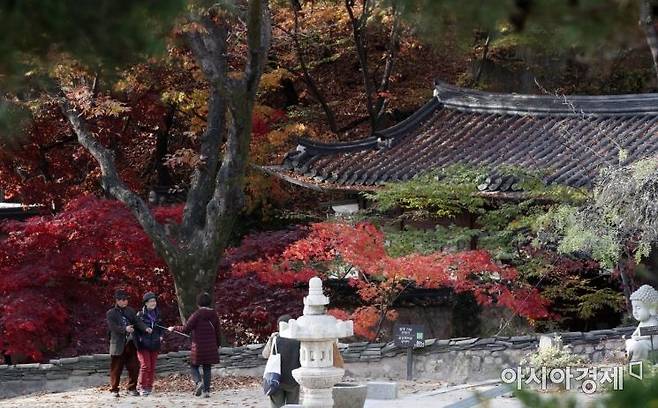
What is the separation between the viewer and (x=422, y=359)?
16.2m

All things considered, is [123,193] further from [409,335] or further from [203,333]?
[409,335]

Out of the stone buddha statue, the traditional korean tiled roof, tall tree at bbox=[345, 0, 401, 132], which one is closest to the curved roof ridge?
the traditional korean tiled roof

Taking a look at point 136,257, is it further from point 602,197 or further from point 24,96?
point 602,197

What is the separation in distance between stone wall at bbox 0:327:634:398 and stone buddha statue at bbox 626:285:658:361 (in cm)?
166

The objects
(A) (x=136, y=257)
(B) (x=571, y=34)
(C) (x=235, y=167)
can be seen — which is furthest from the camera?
(A) (x=136, y=257)

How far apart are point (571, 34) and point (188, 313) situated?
13490 mm

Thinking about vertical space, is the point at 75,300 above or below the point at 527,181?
below

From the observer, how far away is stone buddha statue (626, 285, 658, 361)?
13719 mm

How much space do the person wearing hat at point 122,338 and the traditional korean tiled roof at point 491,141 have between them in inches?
198

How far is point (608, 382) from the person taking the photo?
43.5 ft

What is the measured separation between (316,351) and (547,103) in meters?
10.1

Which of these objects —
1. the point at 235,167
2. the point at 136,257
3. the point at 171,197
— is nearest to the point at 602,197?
the point at 235,167

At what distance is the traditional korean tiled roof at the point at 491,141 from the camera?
727 inches

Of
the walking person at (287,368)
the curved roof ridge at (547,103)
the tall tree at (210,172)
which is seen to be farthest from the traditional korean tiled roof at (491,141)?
the walking person at (287,368)
